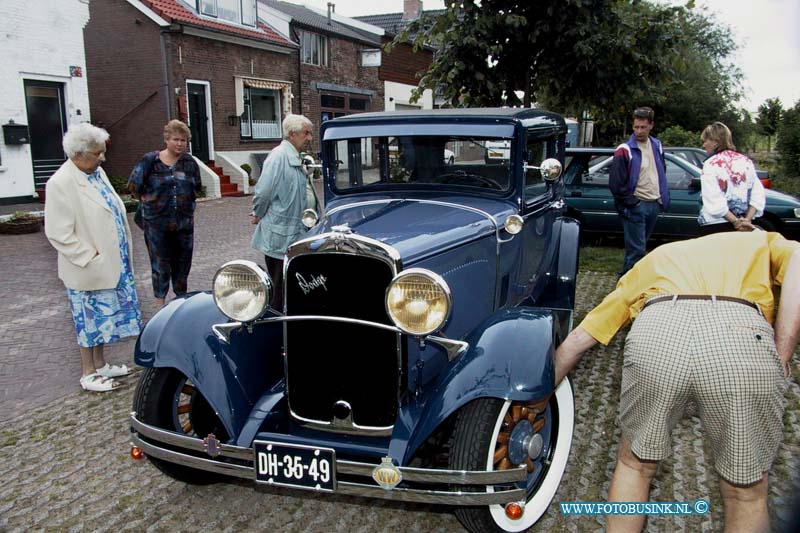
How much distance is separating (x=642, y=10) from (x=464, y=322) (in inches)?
272

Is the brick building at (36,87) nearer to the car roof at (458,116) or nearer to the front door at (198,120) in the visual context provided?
the front door at (198,120)

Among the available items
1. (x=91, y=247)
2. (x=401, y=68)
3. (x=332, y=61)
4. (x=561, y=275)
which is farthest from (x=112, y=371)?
(x=401, y=68)

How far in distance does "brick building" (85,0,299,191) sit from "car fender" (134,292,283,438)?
15.0m

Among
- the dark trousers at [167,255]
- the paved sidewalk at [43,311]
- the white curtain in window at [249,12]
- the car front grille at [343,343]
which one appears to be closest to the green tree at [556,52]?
the paved sidewalk at [43,311]

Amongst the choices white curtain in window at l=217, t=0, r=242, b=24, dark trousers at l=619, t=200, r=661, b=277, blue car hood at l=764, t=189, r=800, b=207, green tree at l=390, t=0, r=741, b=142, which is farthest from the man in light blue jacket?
white curtain in window at l=217, t=0, r=242, b=24

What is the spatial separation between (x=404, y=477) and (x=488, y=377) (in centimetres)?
52

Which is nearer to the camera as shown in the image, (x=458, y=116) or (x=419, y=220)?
(x=419, y=220)

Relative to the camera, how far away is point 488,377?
257 centimetres

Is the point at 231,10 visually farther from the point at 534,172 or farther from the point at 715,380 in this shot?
the point at 715,380

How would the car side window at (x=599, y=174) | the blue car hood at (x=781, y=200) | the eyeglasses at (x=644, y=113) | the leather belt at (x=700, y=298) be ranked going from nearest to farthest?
the leather belt at (x=700, y=298)
the eyeglasses at (x=644, y=113)
the blue car hood at (x=781, y=200)
the car side window at (x=599, y=174)

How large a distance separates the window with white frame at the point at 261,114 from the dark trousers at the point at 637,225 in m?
15.3

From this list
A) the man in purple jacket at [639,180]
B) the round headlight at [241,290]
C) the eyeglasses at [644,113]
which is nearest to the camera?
the round headlight at [241,290]

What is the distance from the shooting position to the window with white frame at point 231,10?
18328mm

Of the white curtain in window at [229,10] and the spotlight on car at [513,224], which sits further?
the white curtain in window at [229,10]
